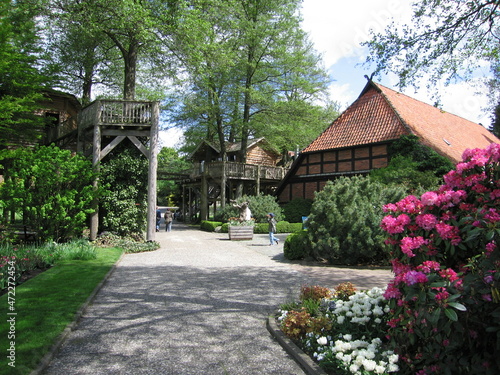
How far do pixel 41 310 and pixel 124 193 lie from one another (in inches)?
366

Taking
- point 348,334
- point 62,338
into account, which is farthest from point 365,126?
point 62,338

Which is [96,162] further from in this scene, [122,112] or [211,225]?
[211,225]

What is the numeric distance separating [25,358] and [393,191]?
34.7 ft

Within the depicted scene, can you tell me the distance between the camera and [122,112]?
1452 centimetres

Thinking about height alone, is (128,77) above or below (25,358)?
above

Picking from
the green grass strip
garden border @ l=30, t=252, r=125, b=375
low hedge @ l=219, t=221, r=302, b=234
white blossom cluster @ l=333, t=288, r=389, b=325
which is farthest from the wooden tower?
white blossom cluster @ l=333, t=288, r=389, b=325

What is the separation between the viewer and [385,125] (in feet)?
68.1

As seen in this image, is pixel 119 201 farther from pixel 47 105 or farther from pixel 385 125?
pixel 385 125

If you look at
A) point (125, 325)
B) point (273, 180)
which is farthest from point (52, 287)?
point (273, 180)

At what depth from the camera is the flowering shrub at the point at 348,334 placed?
356 cm

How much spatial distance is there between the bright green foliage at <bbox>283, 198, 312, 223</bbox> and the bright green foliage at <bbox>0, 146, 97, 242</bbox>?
48.7 feet

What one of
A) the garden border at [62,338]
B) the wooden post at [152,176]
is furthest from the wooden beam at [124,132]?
the garden border at [62,338]

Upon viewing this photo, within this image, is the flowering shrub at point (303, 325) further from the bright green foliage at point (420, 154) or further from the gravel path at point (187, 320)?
the bright green foliage at point (420, 154)

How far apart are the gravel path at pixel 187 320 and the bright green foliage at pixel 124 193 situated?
14.5 feet
